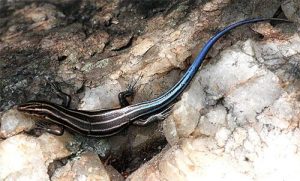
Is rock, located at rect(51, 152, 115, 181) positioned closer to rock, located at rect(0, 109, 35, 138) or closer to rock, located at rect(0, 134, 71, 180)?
rock, located at rect(0, 134, 71, 180)

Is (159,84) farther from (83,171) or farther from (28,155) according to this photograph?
Result: (28,155)

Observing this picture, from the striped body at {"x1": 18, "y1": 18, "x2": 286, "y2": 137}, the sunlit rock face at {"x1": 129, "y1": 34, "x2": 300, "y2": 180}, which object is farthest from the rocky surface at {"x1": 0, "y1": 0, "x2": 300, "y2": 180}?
the striped body at {"x1": 18, "y1": 18, "x2": 286, "y2": 137}

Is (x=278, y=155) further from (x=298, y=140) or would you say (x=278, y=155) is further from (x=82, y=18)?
(x=82, y=18)

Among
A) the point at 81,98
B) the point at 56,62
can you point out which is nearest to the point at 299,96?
the point at 81,98

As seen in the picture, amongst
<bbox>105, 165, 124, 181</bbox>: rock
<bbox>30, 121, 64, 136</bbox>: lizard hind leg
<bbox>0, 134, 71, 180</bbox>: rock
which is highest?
<bbox>30, 121, 64, 136</bbox>: lizard hind leg

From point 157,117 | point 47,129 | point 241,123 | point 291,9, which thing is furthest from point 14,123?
point 291,9
